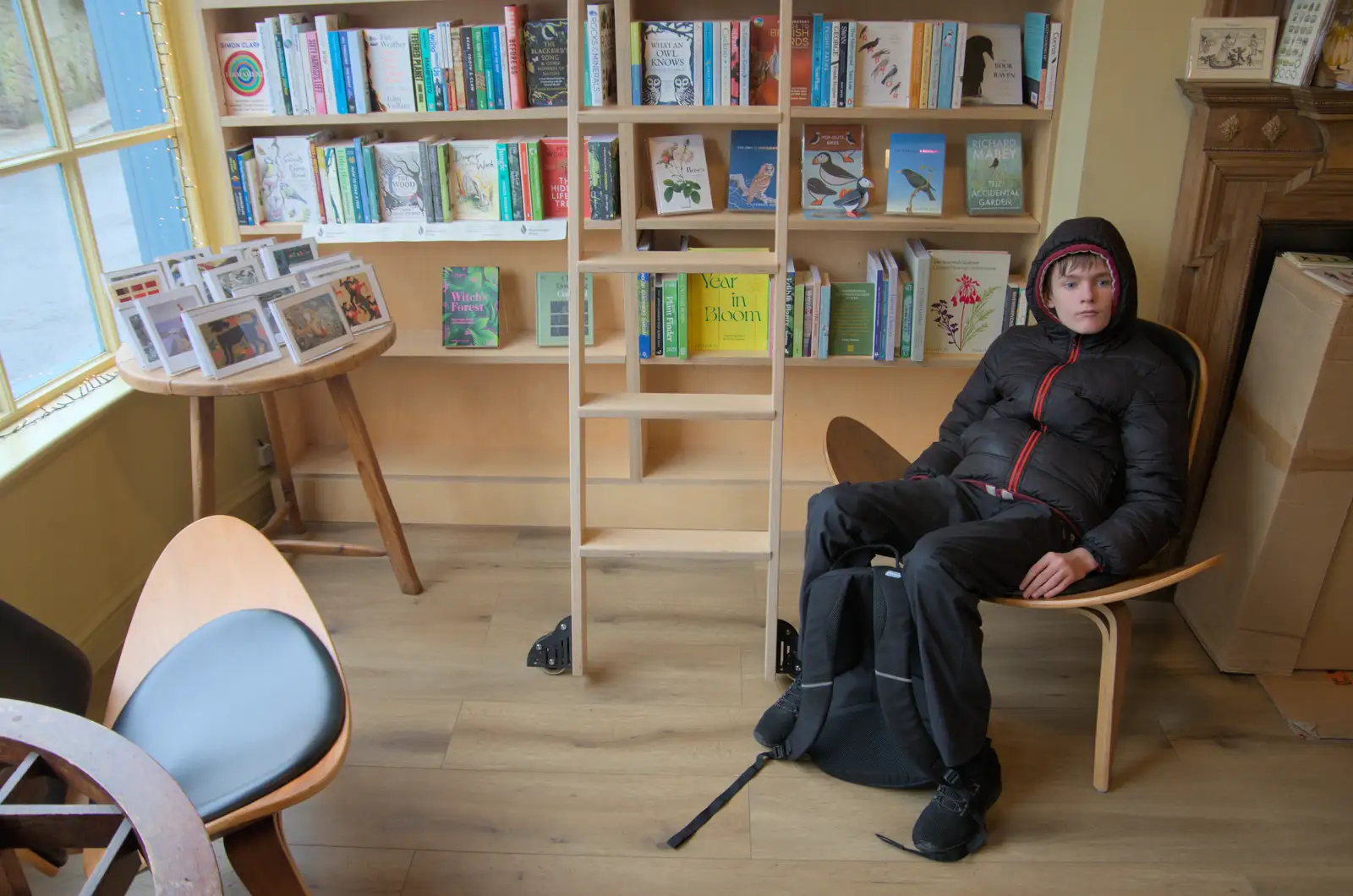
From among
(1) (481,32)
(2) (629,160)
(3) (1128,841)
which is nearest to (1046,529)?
(3) (1128,841)

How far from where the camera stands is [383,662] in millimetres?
2457

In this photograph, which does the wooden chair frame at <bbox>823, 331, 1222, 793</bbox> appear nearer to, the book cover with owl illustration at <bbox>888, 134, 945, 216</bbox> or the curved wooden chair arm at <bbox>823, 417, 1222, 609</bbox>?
the curved wooden chair arm at <bbox>823, 417, 1222, 609</bbox>

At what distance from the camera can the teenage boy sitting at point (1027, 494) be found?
73.7 inches

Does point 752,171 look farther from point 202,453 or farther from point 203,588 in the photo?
point 203,588

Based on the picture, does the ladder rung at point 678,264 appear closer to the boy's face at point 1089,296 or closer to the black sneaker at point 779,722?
the boy's face at point 1089,296

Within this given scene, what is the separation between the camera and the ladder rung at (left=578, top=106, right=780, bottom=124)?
2025mm

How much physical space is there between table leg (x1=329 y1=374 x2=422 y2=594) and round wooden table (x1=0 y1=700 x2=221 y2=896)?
1.48 metres

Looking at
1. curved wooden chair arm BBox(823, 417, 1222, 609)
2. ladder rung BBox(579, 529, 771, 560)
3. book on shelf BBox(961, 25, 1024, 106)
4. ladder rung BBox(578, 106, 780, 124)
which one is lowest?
ladder rung BBox(579, 529, 771, 560)

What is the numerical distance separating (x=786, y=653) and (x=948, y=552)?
0.60m

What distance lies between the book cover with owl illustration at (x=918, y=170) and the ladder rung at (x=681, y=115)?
2.47 ft

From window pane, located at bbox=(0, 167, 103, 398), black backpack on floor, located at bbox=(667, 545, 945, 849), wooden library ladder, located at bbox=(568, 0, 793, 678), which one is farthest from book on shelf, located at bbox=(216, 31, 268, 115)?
black backpack on floor, located at bbox=(667, 545, 945, 849)

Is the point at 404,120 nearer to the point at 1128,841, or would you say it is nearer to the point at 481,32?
the point at 481,32

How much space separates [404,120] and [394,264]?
19.3 inches

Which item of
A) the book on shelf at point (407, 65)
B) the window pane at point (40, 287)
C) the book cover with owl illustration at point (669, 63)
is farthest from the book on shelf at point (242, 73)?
the book cover with owl illustration at point (669, 63)
